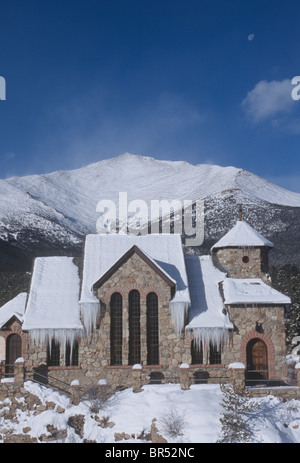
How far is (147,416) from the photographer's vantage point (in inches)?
885

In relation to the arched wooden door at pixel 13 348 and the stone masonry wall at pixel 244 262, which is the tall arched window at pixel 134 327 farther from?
the arched wooden door at pixel 13 348

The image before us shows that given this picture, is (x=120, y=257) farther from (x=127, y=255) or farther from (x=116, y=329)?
(x=116, y=329)

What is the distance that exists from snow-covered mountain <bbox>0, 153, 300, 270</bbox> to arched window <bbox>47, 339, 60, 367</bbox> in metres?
65.0

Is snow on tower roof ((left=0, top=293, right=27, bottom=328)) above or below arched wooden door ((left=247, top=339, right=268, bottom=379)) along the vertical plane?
above

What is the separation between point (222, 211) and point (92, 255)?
89575mm

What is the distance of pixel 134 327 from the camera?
28891mm

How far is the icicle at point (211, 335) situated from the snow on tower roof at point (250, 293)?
64.3 inches

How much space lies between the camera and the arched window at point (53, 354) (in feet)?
93.8

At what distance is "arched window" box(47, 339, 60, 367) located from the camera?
28578 mm

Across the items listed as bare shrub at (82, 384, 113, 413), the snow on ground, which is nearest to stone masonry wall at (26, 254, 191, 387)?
the snow on ground

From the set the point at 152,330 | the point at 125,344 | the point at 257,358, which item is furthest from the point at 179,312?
the point at 257,358

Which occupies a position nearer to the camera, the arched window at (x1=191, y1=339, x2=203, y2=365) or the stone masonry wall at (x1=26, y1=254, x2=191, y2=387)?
the stone masonry wall at (x1=26, y1=254, x2=191, y2=387)

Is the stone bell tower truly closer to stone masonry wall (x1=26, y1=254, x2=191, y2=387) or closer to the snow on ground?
stone masonry wall (x1=26, y1=254, x2=191, y2=387)

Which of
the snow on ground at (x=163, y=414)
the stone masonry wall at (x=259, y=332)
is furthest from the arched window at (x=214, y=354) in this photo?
the snow on ground at (x=163, y=414)
